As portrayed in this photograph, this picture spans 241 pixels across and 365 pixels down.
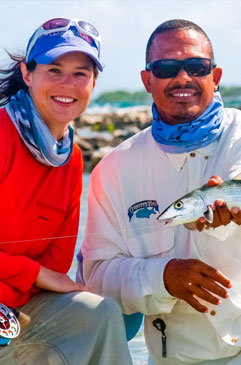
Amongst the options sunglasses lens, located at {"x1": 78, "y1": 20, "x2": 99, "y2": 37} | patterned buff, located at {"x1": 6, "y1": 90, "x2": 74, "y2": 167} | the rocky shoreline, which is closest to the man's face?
sunglasses lens, located at {"x1": 78, "y1": 20, "x2": 99, "y2": 37}

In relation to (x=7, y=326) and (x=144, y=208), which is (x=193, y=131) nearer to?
(x=144, y=208)

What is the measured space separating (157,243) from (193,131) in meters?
0.64

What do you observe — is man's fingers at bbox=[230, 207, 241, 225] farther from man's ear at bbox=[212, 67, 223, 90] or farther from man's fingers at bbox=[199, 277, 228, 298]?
man's ear at bbox=[212, 67, 223, 90]

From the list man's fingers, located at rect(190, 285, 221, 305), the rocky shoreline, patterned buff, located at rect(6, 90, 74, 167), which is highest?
patterned buff, located at rect(6, 90, 74, 167)

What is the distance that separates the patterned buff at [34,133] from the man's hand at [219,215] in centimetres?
76

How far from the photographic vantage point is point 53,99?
4.35 metres

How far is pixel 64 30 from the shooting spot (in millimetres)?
4402

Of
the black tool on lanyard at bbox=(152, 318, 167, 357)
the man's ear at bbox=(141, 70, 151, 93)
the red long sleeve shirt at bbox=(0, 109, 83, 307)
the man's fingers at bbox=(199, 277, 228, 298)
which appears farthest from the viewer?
the man's ear at bbox=(141, 70, 151, 93)

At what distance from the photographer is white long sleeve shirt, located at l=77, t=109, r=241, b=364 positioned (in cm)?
455

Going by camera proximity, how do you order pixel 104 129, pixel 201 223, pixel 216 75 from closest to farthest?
pixel 201 223, pixel 216 75, pixel 104 129

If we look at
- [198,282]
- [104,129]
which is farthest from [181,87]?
[104,129]

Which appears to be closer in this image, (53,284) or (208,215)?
(208,215)

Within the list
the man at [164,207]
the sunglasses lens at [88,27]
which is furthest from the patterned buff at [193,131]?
the sunglasses lens at [88,27]

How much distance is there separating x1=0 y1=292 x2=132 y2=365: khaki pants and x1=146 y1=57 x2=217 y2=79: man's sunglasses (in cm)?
131
